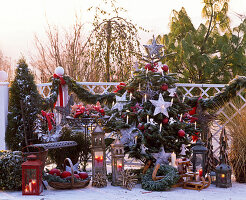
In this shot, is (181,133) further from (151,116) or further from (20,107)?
(20,107)

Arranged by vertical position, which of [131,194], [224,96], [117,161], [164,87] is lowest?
[131,194]

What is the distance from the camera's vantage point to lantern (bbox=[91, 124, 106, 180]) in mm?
5138

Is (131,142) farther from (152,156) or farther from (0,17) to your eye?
(0,17)

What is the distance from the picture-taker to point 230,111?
5.83 meters

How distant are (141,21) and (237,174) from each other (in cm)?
690

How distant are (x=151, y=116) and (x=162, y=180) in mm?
1061

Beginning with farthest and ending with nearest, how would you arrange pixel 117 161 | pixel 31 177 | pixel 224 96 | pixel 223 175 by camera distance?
1. pixel 224 96
2. pixel 117 161
3. pixel 223 175
4. pixel 31 177

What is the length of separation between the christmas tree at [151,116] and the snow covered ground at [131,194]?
676 millimetres

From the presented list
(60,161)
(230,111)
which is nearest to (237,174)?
(230,111)

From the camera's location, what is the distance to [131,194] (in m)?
4.68

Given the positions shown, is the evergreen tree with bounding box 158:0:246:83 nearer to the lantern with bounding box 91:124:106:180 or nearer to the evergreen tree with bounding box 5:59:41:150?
the evergreen tree with bounding box 5:59:41:150

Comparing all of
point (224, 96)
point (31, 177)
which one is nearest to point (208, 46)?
point (224, 96)

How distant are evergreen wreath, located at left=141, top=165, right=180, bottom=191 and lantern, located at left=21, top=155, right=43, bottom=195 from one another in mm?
1428

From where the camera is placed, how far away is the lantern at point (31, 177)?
461 cm
